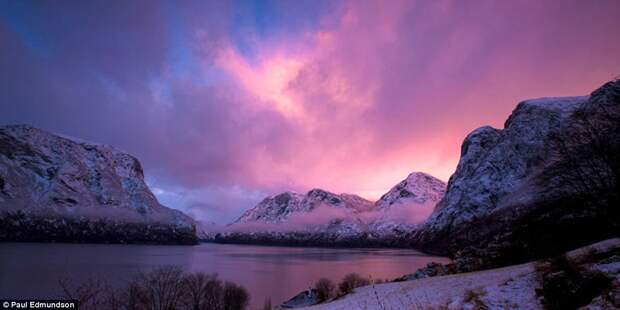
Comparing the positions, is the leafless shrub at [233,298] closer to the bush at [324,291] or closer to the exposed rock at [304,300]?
the exposed rock at [304,300]

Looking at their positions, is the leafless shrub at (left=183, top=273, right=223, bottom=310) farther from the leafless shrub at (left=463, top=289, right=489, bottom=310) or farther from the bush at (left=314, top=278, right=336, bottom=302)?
the leafless shrub at (left=463, top=289, right=489, bottom=310)

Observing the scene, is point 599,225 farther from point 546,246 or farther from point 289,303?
point 289,303

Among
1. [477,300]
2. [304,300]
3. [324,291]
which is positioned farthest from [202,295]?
[477,300]

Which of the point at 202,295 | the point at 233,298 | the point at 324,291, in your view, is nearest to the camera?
the point at 233,298

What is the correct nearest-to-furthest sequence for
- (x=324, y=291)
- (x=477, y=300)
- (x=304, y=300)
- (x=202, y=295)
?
(x=477, y=300)
(x=202, y=295)
(x=304, y=300)
(x=324, y=291)

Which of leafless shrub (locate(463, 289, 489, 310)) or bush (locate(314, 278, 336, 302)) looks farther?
bush (locate(314, 278, 336, 302))

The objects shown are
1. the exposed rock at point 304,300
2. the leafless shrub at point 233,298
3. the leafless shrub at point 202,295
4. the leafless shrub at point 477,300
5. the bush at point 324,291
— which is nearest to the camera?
the leafless shrub at point 477,300

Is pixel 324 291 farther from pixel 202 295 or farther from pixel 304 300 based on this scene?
pixel 202 295

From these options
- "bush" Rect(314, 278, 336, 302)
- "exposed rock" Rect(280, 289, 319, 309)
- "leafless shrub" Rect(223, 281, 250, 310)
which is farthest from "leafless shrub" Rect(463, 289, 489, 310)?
"leafless shrub" Rect(223, 281, 250, 310)

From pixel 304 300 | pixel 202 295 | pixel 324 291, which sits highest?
pixel 202 295

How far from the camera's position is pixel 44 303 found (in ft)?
54.9

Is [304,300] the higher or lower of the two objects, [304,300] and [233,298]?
the lower

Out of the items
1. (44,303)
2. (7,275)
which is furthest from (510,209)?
(7,275)

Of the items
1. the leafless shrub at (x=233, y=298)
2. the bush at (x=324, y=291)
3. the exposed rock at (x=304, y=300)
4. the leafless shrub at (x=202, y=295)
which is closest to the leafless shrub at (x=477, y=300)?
the exposed rock at (x=304, y=300)
